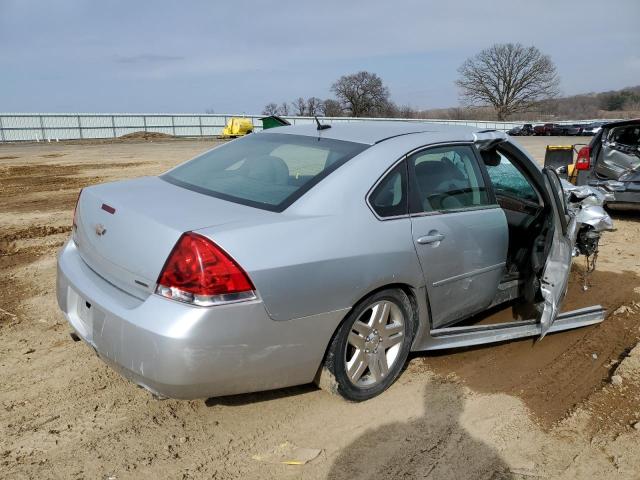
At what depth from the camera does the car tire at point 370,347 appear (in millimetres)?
2863

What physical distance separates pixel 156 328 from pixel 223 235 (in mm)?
509

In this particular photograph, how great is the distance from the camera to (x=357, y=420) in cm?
296

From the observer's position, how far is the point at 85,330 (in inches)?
112

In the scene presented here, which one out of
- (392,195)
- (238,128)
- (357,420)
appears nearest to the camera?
(357,420)

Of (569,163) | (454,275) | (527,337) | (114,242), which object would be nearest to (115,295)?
(114,242)

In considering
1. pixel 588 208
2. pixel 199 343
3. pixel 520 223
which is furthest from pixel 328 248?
pixel 588 208

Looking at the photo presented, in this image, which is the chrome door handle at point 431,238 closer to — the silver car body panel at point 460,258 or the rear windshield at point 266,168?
the silver car body panel at point 460,258

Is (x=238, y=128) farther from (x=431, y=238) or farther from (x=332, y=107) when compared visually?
(x=431, y=238)

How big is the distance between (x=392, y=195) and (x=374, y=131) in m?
0.65

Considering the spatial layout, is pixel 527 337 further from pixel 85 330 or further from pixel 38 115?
pixel 38 115

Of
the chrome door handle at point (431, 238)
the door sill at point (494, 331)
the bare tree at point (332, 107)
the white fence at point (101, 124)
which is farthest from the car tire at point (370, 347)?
the bare tree at point (332, 107)

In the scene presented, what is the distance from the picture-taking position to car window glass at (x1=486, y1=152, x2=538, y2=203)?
4.46 m

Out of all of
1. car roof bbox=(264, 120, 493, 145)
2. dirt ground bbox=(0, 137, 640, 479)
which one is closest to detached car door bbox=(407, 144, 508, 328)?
car roof bbox=(264, 120, 493, 145)

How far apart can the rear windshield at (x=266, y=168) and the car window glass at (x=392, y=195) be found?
9.9 inches
